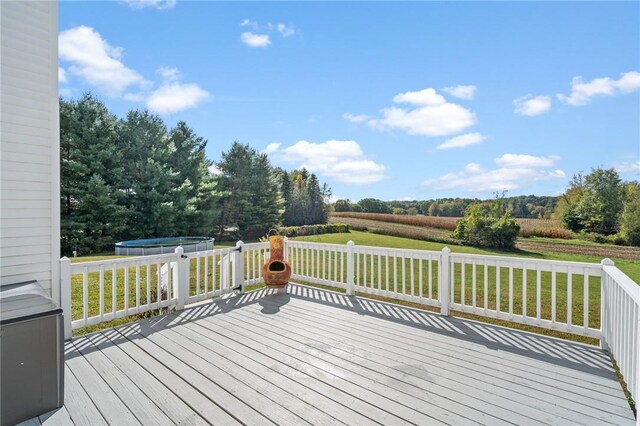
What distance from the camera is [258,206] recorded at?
64.2ft

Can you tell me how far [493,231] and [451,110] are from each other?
4.96 metres

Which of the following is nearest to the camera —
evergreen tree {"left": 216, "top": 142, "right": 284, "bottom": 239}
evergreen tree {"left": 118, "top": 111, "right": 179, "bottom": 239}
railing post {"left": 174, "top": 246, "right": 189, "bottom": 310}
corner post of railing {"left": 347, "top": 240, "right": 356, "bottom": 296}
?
railing post {"left": 174, "top": 246, "right": 189, "bottom": 310}

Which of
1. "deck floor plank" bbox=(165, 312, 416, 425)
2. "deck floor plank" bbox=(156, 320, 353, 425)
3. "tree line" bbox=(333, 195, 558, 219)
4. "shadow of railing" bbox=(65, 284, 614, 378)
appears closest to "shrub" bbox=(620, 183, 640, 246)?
"tree line" bbox=(333, 195, 558, 219)

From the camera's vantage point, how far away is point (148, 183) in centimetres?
1528

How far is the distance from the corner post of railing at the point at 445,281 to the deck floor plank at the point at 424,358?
1.03 m

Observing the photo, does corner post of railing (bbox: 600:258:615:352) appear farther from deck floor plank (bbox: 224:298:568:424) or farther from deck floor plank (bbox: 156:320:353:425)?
deck floor plank (bbox: 156:320:353:425)

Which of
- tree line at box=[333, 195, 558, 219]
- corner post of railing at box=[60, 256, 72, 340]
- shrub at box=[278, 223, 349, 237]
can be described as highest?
tree line at box=[333, 195, 558, 219]

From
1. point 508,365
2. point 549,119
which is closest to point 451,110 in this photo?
point 549,119

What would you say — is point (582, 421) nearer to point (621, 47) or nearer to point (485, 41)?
point (485, 41)

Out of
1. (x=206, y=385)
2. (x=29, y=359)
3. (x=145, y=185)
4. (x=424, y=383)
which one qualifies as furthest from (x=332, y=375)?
(x=145, y=185)

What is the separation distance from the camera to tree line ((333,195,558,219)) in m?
13.0

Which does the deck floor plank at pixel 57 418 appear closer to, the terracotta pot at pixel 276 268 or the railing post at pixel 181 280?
the railing post at pixel 181 280

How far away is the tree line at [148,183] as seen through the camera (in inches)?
524

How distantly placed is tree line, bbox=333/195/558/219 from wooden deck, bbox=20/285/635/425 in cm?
1099
